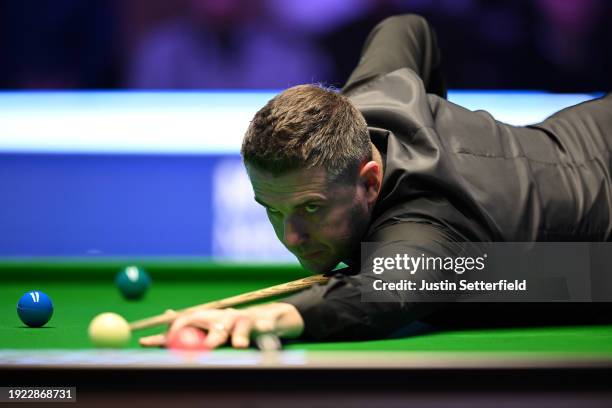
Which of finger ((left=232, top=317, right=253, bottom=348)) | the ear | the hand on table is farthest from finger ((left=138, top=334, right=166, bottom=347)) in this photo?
the ear

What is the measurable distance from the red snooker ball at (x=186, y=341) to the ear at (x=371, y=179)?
0.77 meters

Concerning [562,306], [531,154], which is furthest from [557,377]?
[531,154]

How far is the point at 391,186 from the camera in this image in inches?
108

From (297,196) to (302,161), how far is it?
0.10m

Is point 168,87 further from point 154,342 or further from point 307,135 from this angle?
point 154,342

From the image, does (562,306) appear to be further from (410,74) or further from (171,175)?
(171,175)

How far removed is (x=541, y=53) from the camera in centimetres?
715

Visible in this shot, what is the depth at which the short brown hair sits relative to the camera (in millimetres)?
2467

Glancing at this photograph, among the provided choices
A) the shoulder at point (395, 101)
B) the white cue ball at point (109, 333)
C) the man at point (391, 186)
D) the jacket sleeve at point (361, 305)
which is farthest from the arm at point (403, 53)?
the white cue ball at point (109, 333)

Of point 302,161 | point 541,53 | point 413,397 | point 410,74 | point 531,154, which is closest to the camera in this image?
point 413,397

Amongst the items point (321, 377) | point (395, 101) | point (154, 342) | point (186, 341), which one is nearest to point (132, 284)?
point (395, 101)

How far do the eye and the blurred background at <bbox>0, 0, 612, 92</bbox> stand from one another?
4.73 metres

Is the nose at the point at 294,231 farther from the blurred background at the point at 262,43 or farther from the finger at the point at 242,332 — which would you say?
the blurred background at the point at 262,43

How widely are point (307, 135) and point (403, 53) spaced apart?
1.63m
